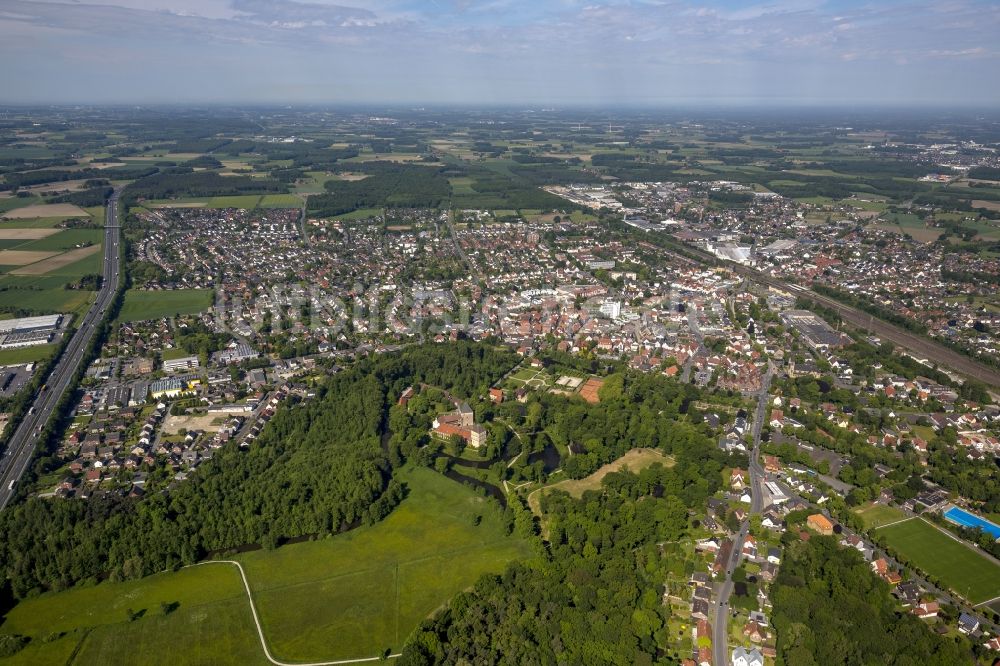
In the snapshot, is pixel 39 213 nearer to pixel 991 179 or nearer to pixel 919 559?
pixel 919 559

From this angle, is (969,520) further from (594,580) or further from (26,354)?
(26,354)

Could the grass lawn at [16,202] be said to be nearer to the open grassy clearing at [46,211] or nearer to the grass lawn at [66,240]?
the open grassy clearing at [46,211]

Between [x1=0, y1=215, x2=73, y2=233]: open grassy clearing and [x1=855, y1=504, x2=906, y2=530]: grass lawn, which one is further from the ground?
[x1=0, y1=215, x2=73, y2=233]: open grassy clearing

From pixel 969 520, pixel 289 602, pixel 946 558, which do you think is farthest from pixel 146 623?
pixel 969 520

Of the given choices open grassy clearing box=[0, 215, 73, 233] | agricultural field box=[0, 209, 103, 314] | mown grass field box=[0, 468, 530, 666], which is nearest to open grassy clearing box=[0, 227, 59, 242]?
agricultural field box=[0, 209, 103, 314]

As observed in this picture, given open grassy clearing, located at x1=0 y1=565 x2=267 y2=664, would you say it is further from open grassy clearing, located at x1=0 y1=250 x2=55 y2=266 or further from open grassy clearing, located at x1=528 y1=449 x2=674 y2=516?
open grassy clearing, located at x1=0 y1=250 x2=55 y2=266

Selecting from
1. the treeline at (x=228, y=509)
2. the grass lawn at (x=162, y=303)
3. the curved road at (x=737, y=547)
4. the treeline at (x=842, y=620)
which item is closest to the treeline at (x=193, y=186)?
the grass lawn at (x=162, y=303)

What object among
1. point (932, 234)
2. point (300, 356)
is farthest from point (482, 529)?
point (932, 234)
